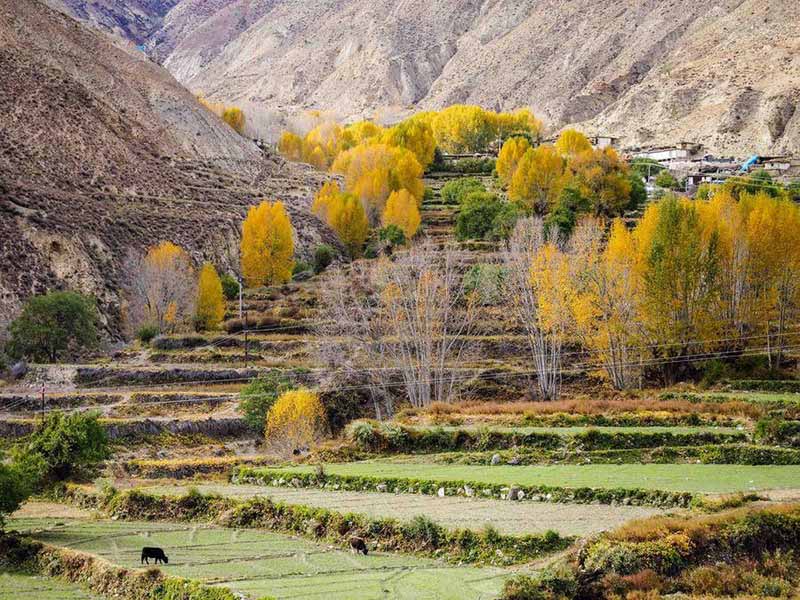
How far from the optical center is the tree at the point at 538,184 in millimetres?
71688

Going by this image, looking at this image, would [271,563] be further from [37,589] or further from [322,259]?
[322,259]

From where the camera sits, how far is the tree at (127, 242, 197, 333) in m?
55.8

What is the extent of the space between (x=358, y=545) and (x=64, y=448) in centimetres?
1399

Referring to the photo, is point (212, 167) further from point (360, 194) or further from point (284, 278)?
point (284, 278)

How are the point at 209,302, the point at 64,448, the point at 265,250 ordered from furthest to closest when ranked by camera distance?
the point at 265,250 → the point at 209,302 → the point at 64,448

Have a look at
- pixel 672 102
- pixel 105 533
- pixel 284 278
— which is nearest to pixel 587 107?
pixel 672 102

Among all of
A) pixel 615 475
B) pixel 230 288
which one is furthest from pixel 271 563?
pixel 230 288

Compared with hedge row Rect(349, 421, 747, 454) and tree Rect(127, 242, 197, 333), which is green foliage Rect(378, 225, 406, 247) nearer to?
tree Rect(127, 242, 197, 333)

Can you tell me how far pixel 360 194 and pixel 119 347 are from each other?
30.6m

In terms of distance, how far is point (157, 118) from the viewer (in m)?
88.8

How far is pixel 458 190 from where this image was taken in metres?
79.8

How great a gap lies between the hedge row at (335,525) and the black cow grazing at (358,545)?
1.44 feet

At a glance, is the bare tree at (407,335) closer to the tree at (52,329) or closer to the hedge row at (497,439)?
the hedge row at (497,439)

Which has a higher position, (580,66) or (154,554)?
(580,66)
